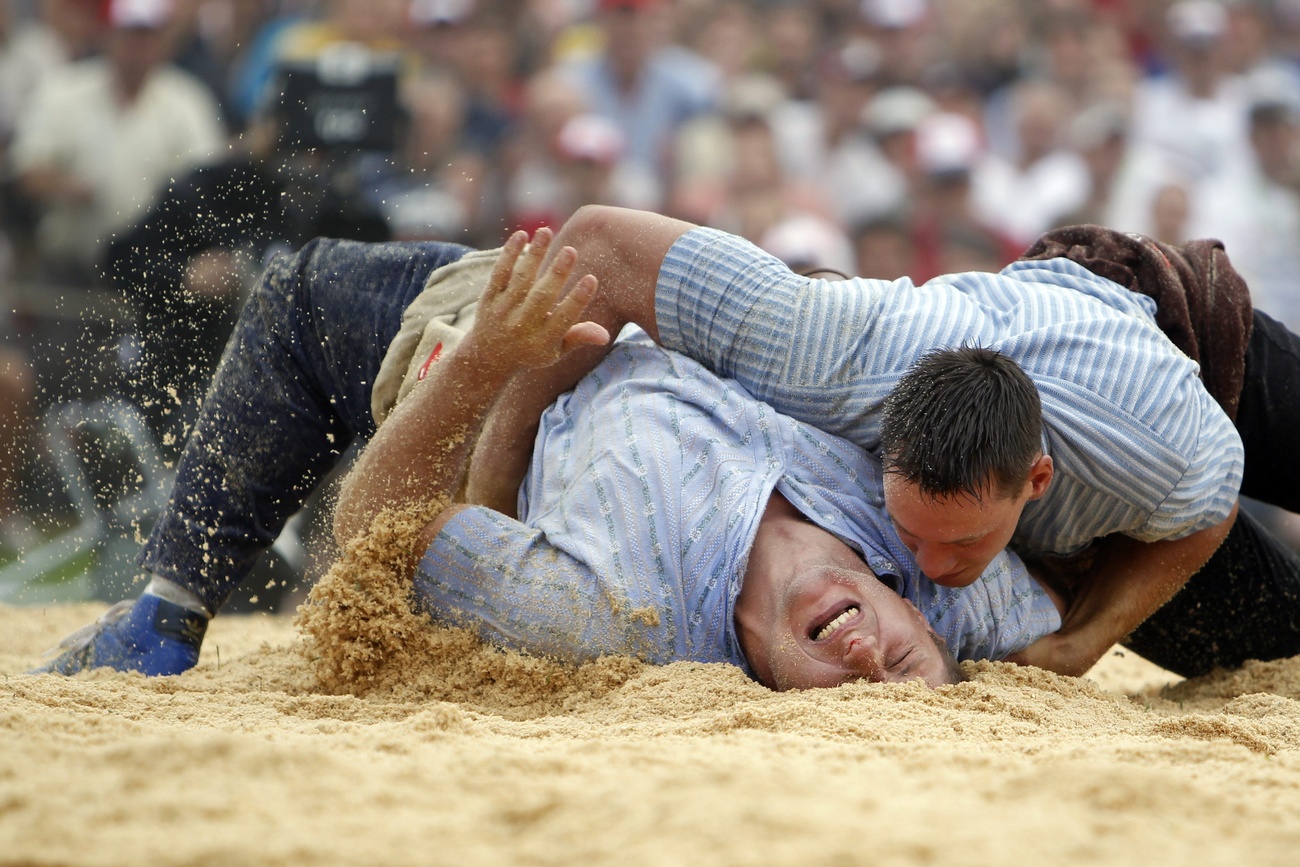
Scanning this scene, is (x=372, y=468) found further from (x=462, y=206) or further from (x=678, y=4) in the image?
(x=678, y=4)

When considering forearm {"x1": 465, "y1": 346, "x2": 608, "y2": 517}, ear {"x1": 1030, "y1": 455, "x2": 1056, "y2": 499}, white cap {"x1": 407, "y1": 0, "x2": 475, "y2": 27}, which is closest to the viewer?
ear {"x1": 1030, "y1": 455, "x2": 1056, "y2": 499}

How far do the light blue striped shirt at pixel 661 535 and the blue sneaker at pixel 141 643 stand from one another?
0.73 m

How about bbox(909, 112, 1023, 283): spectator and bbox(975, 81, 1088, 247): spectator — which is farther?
bbox(975, 81, 1088, 247): spectator

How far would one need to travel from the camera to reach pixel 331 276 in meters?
3.03

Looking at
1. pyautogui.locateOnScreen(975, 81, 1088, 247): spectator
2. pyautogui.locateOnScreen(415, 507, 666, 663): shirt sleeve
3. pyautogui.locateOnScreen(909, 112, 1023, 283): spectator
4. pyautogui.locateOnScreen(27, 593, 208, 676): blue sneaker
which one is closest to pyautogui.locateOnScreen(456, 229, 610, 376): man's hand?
pyautogui.locateOnScreen(415, 507, 666, 663): shirt sleeve

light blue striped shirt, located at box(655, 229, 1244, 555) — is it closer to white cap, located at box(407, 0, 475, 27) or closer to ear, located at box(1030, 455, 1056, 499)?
ear, located at box(1030, 455, 1056, 499)

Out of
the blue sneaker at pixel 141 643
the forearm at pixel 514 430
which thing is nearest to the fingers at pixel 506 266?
the forearm at pixel 514 430

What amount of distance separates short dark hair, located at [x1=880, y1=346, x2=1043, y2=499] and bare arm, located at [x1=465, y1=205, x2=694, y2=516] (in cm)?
56

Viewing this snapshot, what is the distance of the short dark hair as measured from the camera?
2307 millimetres

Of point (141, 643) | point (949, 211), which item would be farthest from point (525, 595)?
point (949, 211)

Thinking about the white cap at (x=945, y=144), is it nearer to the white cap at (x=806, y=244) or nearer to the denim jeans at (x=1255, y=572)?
the white cap at (x=806, y=244)

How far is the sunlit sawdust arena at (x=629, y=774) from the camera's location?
135 cm

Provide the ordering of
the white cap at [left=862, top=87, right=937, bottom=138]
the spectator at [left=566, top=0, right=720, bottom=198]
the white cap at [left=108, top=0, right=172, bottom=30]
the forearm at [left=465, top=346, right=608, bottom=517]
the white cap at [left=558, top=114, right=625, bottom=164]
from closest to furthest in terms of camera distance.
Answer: the forearm at [left=465, top=346, right=608, bottom=517]
the white cap at [left=108, top=0, right=172, bottom=30]
the white cap at [left=558, top=114, right=625, bottom=164]
the spectator at [left=566, top=0, right=720, bottom=198]
the white cap at [left=862, top=87, right=937, bottom=138]

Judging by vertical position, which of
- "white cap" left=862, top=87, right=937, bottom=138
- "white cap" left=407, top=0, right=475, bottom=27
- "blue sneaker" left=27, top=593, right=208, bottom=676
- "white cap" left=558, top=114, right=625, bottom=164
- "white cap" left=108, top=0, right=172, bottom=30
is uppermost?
"white cap" left=407, top=0, right=475, bottom=27
